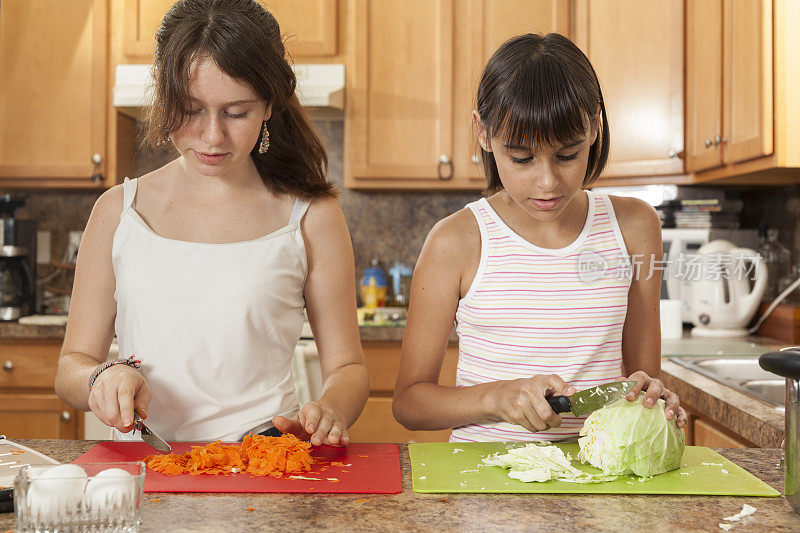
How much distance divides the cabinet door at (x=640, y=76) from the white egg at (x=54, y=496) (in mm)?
2826

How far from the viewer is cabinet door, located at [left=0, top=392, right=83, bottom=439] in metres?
3.03

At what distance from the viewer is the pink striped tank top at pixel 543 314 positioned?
1.36 metres

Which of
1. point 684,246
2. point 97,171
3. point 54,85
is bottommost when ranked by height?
point 684,246

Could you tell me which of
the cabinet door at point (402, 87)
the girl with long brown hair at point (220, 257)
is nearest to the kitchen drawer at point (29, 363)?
the cabinet door at point (402, 87)

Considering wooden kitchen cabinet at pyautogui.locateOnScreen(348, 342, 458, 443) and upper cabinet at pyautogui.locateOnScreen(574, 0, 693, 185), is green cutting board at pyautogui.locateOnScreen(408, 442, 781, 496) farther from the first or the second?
upper cabinet at pyautogui.locateOnScreen(574, 0, 693, 185)

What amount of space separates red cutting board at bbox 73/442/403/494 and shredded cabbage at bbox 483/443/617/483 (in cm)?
15

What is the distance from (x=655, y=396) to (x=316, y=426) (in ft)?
1.62

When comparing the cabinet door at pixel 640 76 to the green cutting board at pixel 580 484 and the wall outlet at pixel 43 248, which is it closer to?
the green cutting board at pixel 580 484

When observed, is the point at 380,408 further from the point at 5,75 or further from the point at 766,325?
the point at 5,75

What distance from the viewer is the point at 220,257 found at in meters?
1.36

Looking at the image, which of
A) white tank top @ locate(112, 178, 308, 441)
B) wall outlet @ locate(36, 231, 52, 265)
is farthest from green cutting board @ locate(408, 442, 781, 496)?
wall outlet @ locate(36, 231, 52, 265)

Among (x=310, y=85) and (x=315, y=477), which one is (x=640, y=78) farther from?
(x=315, y=477)

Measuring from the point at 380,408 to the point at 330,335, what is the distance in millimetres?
1677

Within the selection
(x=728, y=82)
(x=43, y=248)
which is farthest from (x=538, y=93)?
(x=43, y=248)
